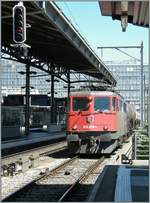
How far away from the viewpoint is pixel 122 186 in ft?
37.4

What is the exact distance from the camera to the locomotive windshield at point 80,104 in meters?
23.5

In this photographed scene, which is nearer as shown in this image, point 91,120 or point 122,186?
point 122,186

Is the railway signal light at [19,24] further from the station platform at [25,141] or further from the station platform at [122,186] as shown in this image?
the station platform at [25,141]

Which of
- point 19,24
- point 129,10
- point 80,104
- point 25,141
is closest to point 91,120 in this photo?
point 80,104

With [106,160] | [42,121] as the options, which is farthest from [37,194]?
[42,121]

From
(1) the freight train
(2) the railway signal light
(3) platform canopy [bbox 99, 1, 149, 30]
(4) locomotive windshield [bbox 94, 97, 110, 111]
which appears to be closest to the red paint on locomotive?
(1) the freight train

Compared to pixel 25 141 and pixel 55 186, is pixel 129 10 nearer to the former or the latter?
pixel 55 186

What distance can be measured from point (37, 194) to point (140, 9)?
16.8 ft

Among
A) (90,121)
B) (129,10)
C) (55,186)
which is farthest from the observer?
(90,121)

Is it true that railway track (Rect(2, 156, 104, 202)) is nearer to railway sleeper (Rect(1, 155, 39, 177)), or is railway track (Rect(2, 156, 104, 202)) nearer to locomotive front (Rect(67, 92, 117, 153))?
railway sleeper (Rect(1, 155, 39, 177))

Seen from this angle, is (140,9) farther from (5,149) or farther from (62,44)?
(62,44)

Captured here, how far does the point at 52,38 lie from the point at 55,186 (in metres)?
23.9

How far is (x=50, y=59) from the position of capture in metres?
49.4

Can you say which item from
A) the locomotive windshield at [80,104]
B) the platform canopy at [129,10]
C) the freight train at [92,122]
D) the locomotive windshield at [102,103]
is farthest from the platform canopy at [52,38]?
the platform canopy at [129,10]
